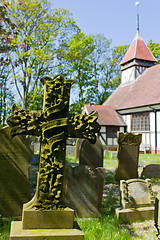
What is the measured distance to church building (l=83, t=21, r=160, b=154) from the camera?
69.6 ft

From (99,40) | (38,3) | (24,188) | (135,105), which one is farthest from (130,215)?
(99,40)

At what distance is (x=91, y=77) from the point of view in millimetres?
38281

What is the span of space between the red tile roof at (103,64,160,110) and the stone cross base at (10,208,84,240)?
19.1 metres

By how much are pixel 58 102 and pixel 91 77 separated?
36282 mm

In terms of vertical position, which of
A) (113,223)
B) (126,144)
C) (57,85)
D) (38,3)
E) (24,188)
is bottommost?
(113,223)

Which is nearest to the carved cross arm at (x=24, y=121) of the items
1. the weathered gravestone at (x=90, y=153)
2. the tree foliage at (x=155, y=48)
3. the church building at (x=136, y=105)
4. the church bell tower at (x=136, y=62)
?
the weathered gravestone at (x=90, y=153)

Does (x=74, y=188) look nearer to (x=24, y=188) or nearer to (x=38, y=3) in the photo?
(x=24, y=188)

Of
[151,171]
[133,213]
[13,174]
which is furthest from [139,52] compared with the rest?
[13,174]

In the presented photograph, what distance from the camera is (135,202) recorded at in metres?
5.21

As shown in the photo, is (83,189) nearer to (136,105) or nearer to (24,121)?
(24,121)

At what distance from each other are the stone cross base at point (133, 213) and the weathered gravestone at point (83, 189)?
1.59 ft

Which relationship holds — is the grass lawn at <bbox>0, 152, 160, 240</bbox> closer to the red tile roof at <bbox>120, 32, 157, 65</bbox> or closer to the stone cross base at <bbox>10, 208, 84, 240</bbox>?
the stone cross base at <bbox>10, 208, 84, 240</bbox>

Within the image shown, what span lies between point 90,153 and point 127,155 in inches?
66.3

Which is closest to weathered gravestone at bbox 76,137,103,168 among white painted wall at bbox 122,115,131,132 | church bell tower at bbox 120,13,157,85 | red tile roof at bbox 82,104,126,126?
red tile roof at bbox 82,104,126,126
